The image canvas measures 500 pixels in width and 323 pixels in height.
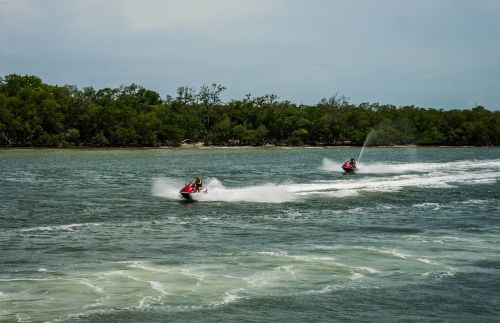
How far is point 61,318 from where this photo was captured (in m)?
18.1

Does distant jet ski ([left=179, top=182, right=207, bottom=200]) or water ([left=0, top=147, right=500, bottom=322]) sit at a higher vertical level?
distant jet ski ([left=179, top=182, right=207, bottom=200])

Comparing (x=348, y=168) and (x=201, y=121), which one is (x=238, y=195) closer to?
(x=348, y=168)

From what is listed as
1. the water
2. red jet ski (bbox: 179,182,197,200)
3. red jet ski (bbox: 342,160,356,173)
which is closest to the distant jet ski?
red jet ski (bbox: 179,182,197,200)

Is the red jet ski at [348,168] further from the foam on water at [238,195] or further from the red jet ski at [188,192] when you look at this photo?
the red jet ski at [188,192]

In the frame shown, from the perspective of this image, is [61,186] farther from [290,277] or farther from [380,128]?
[380,128]

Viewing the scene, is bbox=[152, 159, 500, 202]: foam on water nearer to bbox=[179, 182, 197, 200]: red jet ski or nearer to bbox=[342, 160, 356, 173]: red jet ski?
bbox=[179, 182, 197, 200]: red jet ski

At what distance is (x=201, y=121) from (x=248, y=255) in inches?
5154

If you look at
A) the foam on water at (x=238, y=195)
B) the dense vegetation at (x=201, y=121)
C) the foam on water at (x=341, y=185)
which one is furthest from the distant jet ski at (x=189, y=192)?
the dense vegetation at (x=201, y=121)

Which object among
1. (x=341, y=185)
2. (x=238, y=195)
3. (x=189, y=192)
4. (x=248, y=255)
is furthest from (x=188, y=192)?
(x=341, y=185)

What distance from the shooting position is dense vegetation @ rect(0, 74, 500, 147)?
124250 mm

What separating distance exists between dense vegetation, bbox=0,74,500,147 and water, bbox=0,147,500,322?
244 ft

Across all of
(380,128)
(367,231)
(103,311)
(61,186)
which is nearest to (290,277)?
(103,311)

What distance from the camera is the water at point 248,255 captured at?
763 inches

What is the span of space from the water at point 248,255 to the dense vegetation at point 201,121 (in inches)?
2925
